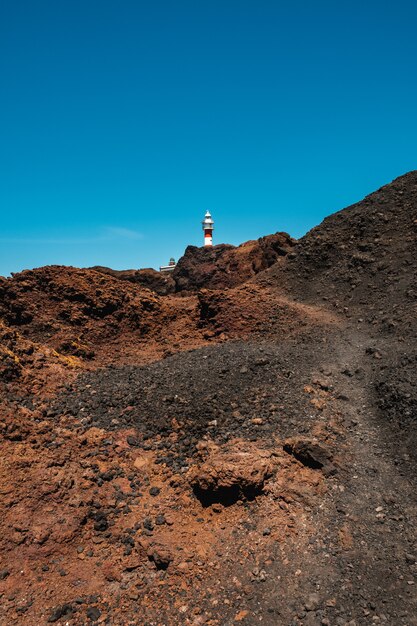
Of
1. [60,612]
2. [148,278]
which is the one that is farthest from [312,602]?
[148,278]

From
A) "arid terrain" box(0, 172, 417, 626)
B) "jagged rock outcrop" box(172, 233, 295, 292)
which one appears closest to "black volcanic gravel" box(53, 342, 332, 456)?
"arid terrain" box(0, 172, 417, 626)

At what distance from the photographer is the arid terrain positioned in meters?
4.86

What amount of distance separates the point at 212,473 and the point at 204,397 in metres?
2.27

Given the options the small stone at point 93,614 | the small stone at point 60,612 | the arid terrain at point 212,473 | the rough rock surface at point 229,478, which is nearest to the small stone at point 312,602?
the arid terrain at point 212,473

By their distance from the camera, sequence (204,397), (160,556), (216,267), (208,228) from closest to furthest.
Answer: (160,556) → (204,397) → (216,267) → (208,228)

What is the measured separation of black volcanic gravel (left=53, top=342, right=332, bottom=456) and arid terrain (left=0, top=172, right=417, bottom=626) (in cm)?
4

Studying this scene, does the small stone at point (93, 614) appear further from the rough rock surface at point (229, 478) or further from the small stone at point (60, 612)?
the rough rock surface at point (229, 478)

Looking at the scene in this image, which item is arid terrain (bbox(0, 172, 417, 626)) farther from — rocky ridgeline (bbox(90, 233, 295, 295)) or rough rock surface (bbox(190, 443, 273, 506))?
rocky ridgeline (bbox(90, 233, 295, 295))

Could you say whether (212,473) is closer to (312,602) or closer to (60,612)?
(312,602)

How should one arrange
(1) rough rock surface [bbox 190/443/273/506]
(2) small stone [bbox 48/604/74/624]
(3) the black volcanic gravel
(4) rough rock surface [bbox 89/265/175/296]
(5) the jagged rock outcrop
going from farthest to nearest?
(4) rough rock surface [bbox 89/265/175/296]
(5) the jagged rock outcrop
(3) the black volcanic gravel
(1) rough rock surface [bbox 190/443/273/506]
(2) small stone [bbox 48/604/74/624]

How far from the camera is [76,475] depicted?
6348 millimetres

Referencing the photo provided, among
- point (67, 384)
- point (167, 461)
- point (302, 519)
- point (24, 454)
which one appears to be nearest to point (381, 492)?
point (302, 519)

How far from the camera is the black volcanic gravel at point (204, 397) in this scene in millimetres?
7566

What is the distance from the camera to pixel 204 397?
8312mm
